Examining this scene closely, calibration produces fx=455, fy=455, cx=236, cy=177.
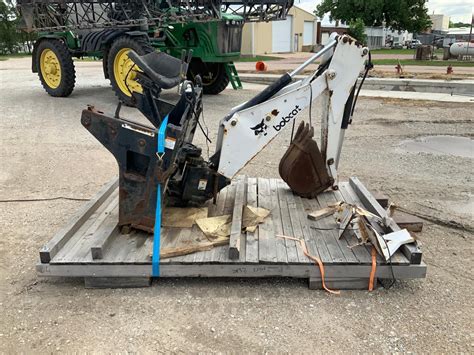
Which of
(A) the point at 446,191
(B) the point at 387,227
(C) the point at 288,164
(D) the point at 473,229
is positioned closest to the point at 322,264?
(B) the point at 387,227

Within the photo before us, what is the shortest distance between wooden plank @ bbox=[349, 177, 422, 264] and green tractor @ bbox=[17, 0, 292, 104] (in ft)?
18.8

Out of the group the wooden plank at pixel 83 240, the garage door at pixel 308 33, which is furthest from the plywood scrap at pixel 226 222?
the garage door at pixel 308 33

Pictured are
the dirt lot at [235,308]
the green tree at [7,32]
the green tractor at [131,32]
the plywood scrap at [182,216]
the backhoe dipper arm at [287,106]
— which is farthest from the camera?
the green tree at [7,32]

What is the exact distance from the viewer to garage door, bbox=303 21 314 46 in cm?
4334

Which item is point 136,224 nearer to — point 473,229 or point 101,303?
point 101,303

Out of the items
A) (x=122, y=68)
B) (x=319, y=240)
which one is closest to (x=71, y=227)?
(x=319, y=240)

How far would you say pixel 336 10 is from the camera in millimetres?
54188

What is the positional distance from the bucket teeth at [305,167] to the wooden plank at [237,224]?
47 centimetres

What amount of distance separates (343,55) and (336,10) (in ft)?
180

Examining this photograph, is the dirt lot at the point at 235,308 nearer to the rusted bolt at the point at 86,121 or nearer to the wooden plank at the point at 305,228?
the wooden plank at the point at 305,228

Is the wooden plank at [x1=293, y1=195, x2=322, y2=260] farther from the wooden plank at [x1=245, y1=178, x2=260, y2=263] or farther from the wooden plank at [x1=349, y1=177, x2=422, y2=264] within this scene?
the wooden plank at [x1=349, y1=177, x2=422, y2=264]

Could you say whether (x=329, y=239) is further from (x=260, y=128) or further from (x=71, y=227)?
(x=71, y=227)

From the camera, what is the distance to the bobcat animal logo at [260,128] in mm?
3811

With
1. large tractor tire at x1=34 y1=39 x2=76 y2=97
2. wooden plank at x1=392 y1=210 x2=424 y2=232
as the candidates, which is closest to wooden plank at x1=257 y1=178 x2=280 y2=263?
wooden plank at x1=392 y1=210 x2=424 y2=232
